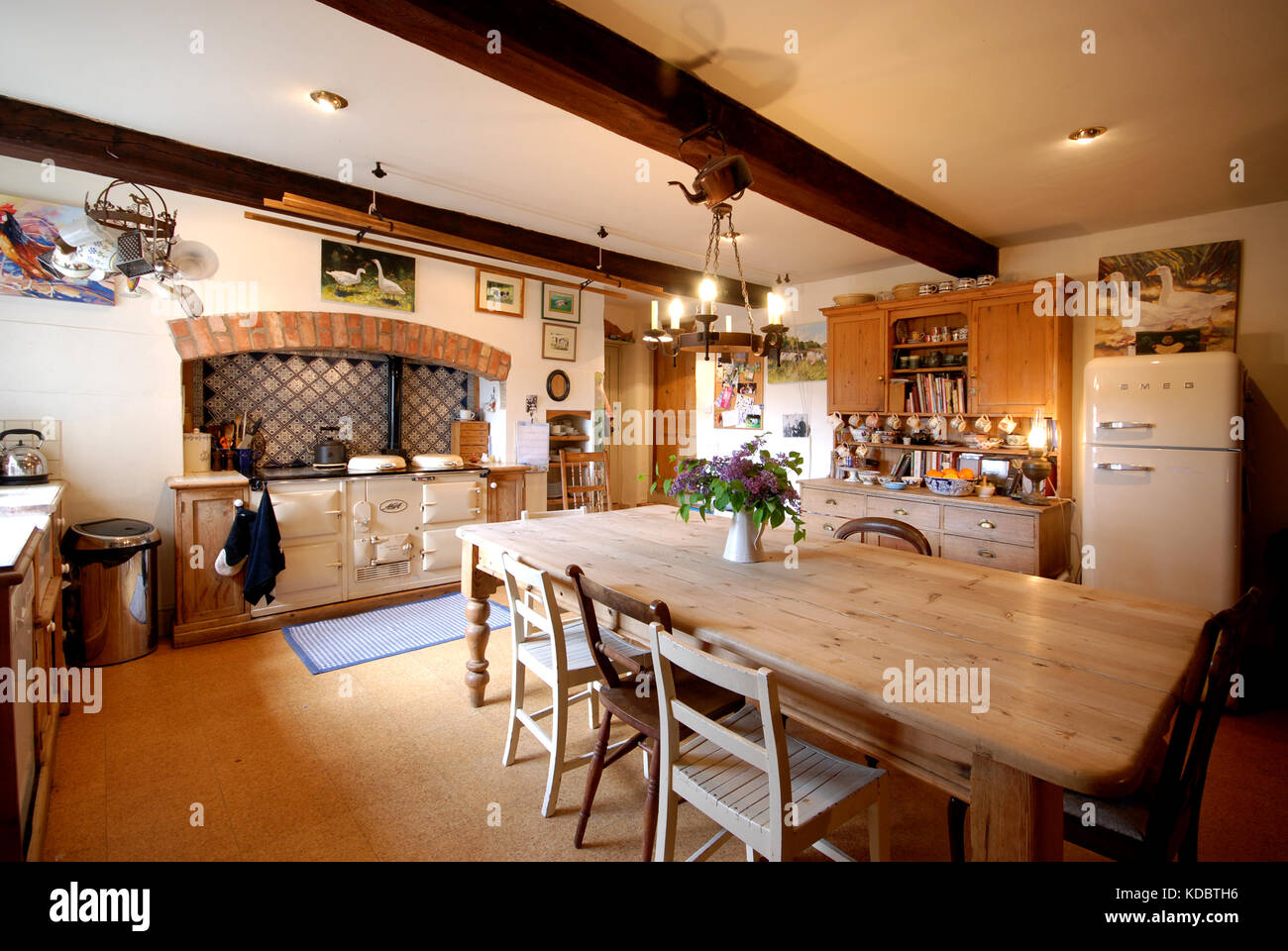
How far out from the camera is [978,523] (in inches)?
141

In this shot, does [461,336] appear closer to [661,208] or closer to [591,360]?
[591,360]

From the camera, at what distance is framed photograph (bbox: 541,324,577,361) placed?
196 inches

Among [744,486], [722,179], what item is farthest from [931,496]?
[722,179]

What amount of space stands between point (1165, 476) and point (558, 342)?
4.21 meters

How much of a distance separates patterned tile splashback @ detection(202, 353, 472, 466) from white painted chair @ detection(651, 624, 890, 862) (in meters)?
3.80

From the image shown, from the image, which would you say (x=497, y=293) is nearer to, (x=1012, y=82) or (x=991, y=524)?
(x=1012, y=82)

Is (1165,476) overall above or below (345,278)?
below

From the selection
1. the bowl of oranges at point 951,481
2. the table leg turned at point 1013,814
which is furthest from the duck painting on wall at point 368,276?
the table leg turned at point 1013,814

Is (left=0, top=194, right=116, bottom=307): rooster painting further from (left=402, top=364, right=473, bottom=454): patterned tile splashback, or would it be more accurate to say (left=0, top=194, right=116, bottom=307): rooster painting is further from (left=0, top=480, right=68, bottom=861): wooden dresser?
(left=402, top=364, right=473, bottom=454): patterned tile splashback

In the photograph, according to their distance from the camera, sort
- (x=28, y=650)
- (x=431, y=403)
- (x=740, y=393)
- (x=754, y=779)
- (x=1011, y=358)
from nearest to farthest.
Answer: (x=754, y=779) < (x=28, y=650) < (x=1011, y=358) < (x=431, y=403) < (x=740, y=393)

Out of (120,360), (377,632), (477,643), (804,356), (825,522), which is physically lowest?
(377,632)

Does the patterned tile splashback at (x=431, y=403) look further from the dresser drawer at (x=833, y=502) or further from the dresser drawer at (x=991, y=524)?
the dresser drawer at (x=991, y=524)

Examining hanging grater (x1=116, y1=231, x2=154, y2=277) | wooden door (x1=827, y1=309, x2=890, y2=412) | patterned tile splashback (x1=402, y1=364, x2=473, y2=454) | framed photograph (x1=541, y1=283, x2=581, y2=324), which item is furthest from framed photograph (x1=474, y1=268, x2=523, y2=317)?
wooden door (x1=827, y1=309, x2=890, y2=412)

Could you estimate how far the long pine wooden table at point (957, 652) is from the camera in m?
0.93
